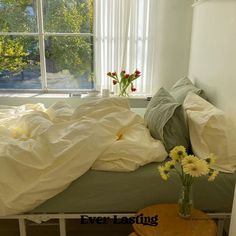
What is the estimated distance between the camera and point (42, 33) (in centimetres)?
318

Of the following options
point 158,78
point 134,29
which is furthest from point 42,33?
point 158,78

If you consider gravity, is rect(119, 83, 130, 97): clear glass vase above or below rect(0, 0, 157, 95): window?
below

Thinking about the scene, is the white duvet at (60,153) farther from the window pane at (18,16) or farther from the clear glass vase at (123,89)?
the window pane at (18,16)

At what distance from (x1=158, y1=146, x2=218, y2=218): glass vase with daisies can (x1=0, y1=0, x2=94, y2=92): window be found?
233 cm

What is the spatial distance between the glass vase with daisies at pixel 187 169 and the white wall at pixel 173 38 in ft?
6.16

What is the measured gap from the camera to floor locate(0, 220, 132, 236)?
178 cm

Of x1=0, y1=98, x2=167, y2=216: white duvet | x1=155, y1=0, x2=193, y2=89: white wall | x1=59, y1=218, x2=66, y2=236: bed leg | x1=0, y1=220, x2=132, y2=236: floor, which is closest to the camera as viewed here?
x1=0, y1=98, x2=167, y2=216: white duvet

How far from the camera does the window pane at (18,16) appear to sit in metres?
3.13

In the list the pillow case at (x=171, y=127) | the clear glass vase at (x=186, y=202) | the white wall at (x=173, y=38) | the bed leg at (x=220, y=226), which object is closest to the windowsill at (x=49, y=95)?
the white wall at (x=173, y=38)

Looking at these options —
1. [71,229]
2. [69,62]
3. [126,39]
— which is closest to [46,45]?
[69,62]

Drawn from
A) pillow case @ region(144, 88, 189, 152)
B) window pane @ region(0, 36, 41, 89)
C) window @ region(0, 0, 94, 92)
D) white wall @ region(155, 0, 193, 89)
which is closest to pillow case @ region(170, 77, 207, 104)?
pillow case @ region(144, 88, 189, 152)

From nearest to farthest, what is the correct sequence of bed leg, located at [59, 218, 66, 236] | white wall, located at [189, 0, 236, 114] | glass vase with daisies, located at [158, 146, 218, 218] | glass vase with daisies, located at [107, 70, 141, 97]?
1. glass vase with daisies, located at [158, 146, 218, 218]
2. bed leg, located at [59, 218, 66, 236]
3. white wall, located at [189, 0, 236, 114]
4. glass vase with daisies, located at [107, 70, 141, 97]

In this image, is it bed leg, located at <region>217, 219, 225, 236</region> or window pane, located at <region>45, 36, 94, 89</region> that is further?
window pane, located at <region>45, 36, 94, 89</region>

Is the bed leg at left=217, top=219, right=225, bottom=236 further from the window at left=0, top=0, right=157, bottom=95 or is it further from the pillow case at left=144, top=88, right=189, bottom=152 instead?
the window at left=0, top=0, right=157, bottom=95
